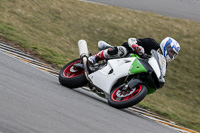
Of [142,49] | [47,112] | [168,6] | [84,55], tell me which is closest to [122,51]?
[142,49]

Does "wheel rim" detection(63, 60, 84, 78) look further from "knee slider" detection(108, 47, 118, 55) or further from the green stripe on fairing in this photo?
the green stripe on fairing

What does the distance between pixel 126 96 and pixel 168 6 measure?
11.7m

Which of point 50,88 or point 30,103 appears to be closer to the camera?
point 30,103

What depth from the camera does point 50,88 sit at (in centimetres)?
611

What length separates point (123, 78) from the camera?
6645 millimetres

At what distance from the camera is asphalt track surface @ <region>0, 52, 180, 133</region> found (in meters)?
3.87

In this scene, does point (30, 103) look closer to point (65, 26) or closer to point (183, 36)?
point (65, 26)

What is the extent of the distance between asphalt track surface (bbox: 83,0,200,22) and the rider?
9.62 m

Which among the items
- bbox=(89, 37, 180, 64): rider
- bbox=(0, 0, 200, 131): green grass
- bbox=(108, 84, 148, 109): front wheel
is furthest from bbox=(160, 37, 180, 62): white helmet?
bbox=(0, 0, 200, 131): green grass

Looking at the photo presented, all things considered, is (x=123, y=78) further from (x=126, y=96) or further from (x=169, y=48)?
(x=169, y=48)

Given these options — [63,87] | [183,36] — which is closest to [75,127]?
[63,87]

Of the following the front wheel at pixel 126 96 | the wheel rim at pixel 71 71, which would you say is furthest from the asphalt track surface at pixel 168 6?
the front wheel at pixel 126 96

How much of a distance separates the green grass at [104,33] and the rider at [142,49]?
162 centimetres

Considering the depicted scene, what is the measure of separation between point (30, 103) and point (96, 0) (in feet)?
42.8
